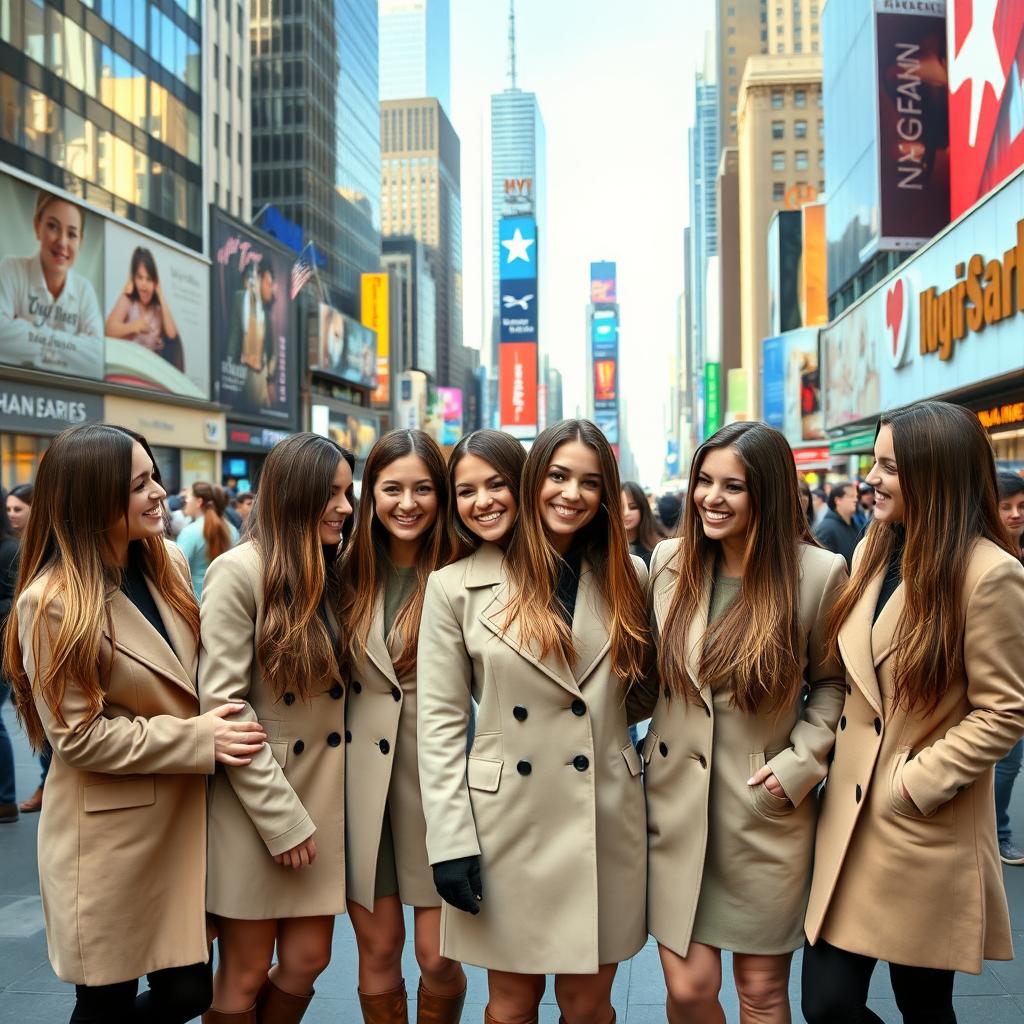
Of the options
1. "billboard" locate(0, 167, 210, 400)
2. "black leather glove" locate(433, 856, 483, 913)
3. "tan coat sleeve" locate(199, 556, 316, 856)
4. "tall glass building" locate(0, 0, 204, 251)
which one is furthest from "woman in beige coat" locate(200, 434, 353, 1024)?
"tall glass building" locate(0, 0, 204, 251)

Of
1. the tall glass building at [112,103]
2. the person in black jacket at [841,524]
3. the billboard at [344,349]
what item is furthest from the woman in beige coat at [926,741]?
the billboard at [344,349]

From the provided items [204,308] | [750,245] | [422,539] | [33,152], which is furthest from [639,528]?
[750,245]

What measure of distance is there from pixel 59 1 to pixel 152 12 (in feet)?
21.8

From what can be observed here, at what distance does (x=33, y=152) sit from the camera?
85.7 ft

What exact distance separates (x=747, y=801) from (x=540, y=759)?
0.63 metres

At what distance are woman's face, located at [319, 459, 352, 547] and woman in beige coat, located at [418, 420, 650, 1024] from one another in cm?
41

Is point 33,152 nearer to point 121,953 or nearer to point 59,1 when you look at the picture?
point 59,1

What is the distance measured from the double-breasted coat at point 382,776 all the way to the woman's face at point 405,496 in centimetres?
34

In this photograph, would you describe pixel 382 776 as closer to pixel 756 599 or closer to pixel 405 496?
pixel 405 496

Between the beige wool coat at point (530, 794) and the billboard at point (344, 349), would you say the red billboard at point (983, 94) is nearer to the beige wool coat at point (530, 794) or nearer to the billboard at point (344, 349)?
the beige wool coat at point (530, 794)

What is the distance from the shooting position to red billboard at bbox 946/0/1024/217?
17047 mm

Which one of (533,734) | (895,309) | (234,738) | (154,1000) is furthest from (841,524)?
(895,309)

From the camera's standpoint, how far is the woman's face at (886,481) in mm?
2721

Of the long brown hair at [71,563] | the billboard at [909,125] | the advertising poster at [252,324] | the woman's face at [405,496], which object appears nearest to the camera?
the long brown hair at [71,563]
